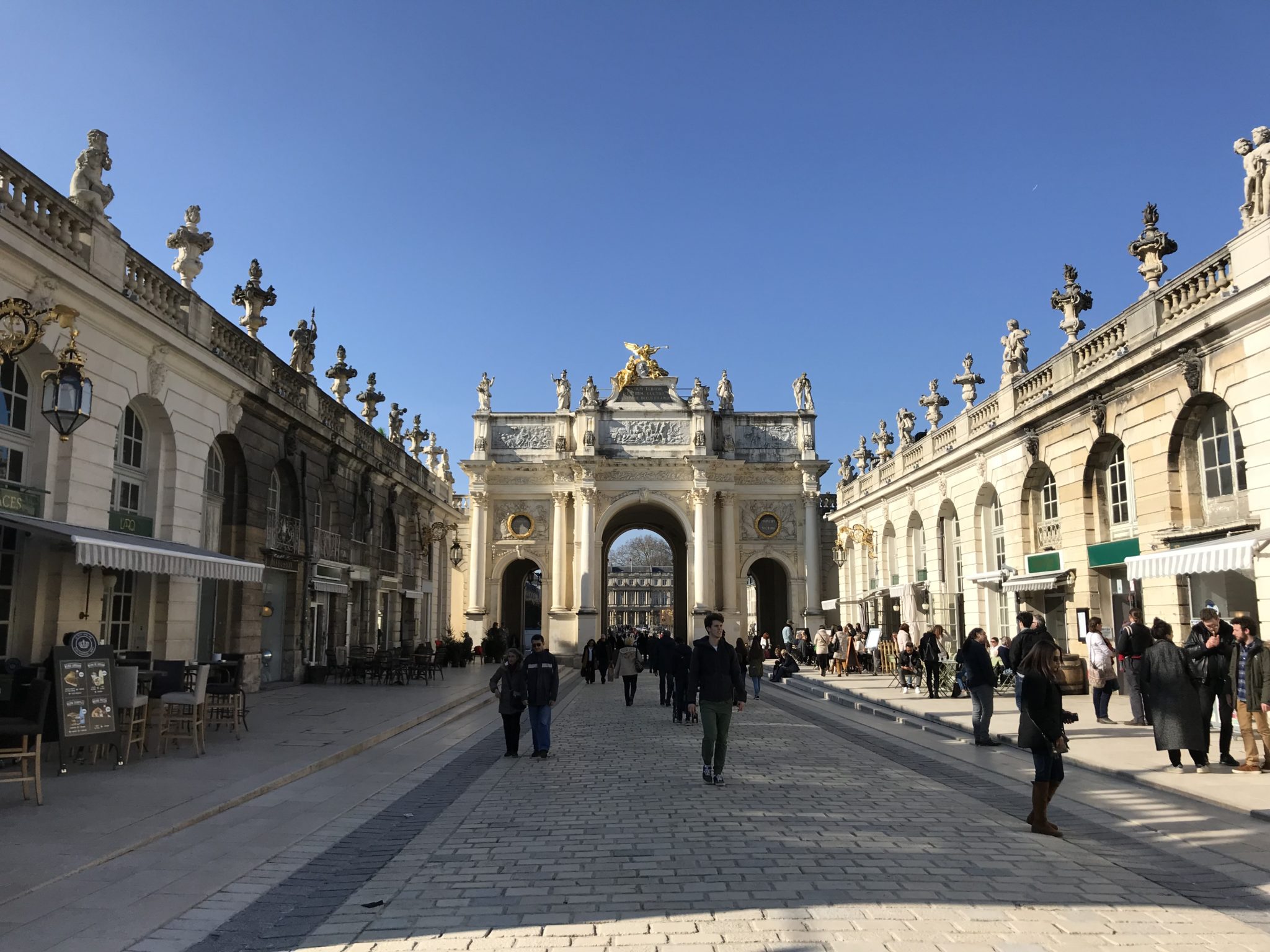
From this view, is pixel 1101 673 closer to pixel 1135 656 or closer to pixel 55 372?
pixel 1135 656

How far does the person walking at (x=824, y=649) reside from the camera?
29078 millimetres

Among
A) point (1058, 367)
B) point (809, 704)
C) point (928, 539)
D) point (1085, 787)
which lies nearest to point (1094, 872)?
point (1085, 787)

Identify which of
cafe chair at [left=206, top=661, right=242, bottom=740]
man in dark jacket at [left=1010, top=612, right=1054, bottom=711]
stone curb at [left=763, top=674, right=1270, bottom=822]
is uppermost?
man in dark jacket at [left=1010, top=612, right=1054, bottom=711]

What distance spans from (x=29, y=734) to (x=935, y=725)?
12538 mm

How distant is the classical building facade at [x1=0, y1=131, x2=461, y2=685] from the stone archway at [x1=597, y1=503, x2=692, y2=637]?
25.7m

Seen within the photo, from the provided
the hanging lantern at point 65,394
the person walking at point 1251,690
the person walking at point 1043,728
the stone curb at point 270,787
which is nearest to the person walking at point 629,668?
the stone curb at point 270,787

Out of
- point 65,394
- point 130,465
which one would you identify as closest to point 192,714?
point 65,394

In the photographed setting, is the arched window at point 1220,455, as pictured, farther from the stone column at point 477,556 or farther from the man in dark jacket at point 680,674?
the stone column at point 477,556

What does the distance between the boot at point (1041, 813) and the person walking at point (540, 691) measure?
5857 millimetres

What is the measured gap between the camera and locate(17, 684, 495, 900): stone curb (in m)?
6.04

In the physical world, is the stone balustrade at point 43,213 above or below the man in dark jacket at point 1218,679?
above

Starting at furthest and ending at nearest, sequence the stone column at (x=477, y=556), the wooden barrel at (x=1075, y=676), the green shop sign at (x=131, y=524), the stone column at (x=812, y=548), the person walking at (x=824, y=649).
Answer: the stone column at (x=477, y=556) → the stone column at (x=812, y=548) → the person walking at (x=824, y=649) → the wooden barrel at (x=1075, y=676) → the green shop sign at (x=131, y=524)

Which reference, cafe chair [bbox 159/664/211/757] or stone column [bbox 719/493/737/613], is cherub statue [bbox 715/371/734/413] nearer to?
stone column [bbox 719/493/737/613]

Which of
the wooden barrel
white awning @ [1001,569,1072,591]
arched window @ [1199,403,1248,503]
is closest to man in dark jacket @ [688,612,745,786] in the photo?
arched window @ [1199,403,1248,503]
